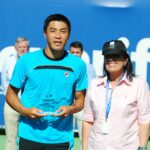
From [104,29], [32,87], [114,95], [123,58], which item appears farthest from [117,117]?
[104,29]

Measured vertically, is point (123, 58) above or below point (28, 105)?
above

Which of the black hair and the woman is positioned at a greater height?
the black hair

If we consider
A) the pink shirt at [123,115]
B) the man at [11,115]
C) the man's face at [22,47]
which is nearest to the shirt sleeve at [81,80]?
the pink shirt at [123,115]

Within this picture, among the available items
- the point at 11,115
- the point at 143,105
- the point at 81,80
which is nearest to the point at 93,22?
the point at 11,115

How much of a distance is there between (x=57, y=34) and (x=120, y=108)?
698 millimetres

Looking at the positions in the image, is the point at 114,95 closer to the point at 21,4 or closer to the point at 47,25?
the point at 47,25

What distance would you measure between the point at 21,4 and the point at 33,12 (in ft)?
0.72

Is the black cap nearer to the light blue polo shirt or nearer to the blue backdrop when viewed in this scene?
the light blue polo shirt

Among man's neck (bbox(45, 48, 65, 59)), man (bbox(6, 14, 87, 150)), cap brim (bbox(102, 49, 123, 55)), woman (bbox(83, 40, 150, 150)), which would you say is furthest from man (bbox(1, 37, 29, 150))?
cap brim (bbox(102, 49, 123, 55))

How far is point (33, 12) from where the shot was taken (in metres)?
8.38

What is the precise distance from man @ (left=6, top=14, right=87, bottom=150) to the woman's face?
0.33m

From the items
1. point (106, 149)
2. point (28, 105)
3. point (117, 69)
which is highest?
point (117, 69)

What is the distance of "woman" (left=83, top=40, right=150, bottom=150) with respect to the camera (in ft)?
11.7

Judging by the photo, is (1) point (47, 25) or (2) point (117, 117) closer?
(2) point (117, 117)
